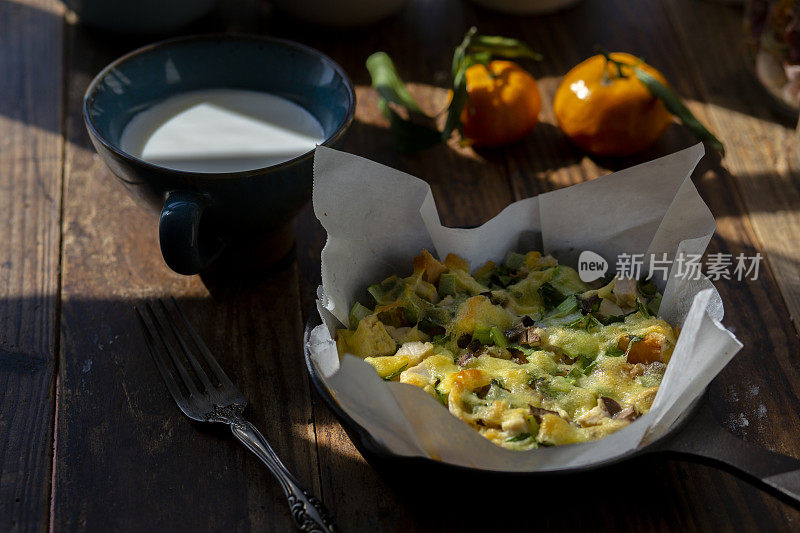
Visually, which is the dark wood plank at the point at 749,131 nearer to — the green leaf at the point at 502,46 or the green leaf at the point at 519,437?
the green leaf at the point at 502,46

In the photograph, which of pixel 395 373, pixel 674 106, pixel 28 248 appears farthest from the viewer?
pixel 674 106

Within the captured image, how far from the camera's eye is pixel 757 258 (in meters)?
1.47

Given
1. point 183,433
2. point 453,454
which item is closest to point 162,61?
point 183,433

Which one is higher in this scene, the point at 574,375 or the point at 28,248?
the point at 574,375

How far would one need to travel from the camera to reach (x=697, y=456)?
3.04ft

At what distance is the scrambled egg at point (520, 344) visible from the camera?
100 centimetres

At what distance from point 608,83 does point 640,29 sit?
0.51 m

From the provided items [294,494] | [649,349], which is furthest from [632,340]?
[294,494]

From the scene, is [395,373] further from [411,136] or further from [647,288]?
[411,136]

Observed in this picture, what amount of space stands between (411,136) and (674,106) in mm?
489

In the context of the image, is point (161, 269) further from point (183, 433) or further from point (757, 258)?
point (757, 258)

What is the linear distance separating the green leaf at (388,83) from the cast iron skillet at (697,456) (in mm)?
845

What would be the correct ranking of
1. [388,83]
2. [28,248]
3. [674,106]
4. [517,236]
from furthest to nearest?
[388,83] < [674,106] < [28,248] < [517,236]

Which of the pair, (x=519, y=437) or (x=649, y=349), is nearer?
(x=519, y=437)
